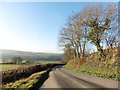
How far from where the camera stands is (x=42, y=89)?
1547cm

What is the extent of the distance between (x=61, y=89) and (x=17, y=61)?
61867 mm

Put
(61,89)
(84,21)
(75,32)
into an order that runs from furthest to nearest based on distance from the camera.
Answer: (75,32)
(84,21)
(61,89)

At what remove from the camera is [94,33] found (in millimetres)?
37469

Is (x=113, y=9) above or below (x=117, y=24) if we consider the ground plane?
above

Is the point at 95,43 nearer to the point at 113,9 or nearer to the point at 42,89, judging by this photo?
the point at 113,9

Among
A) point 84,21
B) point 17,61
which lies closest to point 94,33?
point 84,21

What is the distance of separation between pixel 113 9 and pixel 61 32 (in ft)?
79.7

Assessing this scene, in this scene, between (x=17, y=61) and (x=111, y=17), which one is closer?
(x=111, y=17)

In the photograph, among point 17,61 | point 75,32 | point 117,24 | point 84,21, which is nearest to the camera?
point 117,24

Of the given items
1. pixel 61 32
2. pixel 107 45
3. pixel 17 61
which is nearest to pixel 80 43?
pixel 61 32

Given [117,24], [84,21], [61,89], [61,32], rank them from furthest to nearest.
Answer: [61,32], [84,21], [117,24], [61,89]

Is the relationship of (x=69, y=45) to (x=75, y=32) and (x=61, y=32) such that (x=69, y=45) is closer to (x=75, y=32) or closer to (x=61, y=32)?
(x=61, y=32)

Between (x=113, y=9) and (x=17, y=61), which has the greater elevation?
(x=113, y=9)

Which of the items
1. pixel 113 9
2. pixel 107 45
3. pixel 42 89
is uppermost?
pixel 113 9
